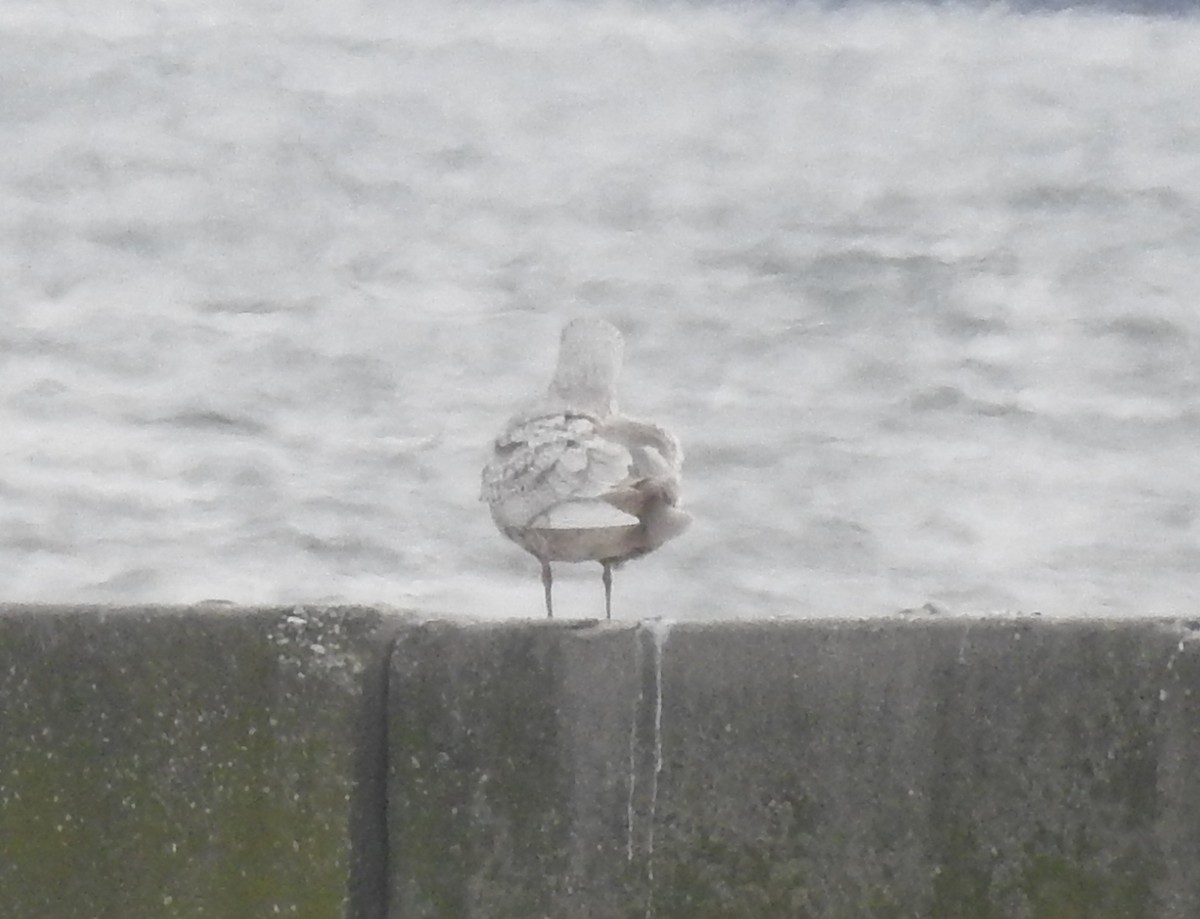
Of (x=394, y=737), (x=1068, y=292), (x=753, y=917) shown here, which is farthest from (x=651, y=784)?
(x=1068, y=292)

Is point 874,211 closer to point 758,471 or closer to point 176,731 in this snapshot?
point 758,471

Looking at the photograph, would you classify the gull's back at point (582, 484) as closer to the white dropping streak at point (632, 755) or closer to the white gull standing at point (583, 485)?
the white gull standing at point (583, 485)

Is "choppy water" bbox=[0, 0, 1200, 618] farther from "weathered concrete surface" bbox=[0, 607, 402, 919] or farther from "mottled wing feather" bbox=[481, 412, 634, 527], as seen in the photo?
"weathered concrete surface" bbox=[0, 607, 402, 919]

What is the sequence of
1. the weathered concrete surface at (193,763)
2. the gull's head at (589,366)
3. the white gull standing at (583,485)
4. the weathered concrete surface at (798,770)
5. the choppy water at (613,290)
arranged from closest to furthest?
the weathered concrete surface at (798,770), the weathered concrete surface at (193,763), the white gull standing at (583,485), the gull's head at (589,366), the choppy water at (613,290)

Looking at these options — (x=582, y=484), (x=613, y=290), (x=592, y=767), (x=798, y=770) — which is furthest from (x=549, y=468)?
(x=613, y=290)

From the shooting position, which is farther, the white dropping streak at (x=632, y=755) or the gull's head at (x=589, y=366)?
the gull's head at (x=589, y=366)

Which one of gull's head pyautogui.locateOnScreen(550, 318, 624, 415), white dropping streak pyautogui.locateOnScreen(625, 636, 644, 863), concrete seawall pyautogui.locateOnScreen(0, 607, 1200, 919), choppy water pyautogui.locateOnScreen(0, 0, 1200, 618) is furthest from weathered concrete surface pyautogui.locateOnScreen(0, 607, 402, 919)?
choppy water pyautogui.locateOnScreen(0, 0, 1200, 618)

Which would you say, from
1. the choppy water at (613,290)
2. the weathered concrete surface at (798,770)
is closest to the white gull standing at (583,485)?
the weathered concrete surface at (798,770)
